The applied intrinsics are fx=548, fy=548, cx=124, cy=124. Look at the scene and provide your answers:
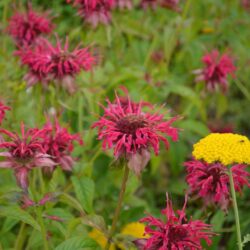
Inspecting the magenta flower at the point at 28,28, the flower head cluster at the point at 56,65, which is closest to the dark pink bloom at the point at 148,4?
the magenta flower at the point at 28,28

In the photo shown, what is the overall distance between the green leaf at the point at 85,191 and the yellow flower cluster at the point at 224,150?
0.33 meters

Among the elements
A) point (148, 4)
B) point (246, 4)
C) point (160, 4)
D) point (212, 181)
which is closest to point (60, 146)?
point (212, 181)

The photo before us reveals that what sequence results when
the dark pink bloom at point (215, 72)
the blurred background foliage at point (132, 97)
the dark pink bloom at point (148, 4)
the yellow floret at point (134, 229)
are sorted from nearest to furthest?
the blurred background foliage at point (132, 97) → the yellow floret at point (134, 229) → the dark pink bloom at point (215, 72) → the dark pink bloom at point (148, 4)

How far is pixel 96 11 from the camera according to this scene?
1.87 m

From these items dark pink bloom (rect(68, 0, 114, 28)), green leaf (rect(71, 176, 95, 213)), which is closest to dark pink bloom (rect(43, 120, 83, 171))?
green leaf (rect(71, 176, 95, 213))

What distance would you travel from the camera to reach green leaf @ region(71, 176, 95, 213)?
4.42 ft

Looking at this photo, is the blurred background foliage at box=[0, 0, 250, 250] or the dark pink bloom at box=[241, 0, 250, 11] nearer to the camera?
the blurred background foliage at box=[0, 0, 250, 250]

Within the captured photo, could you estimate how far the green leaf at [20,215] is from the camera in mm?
1191

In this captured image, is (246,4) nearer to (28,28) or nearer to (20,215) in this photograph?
(28,28)

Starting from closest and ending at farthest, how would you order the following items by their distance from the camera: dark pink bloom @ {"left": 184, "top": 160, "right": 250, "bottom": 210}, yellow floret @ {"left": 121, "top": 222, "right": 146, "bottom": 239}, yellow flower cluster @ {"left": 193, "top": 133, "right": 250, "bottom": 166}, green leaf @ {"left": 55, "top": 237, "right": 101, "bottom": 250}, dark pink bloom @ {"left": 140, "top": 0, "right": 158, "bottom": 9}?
yellow flower cluster @ {"left": 193, "top": 133, "right": 250, "bottom": 166}, green leaf @ {"left": 55, "top": 237, "right": 101, "bottom": 250}, dark pink bloom @ {"left": 184, "top": 160, "right": 250, "bottom": 210}, yellow floret @ {"left": 121, "top": 222, "right": 146, "bottom": 239}, dark pink bloom @ {"left": 140, "top": 0, "right": 158, "bottom": 9}

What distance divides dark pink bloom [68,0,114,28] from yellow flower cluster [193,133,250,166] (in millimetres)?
820

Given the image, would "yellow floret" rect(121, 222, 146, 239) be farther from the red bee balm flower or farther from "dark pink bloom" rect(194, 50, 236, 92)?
"dark pink bloom" rect(194, 50, 236, 92)

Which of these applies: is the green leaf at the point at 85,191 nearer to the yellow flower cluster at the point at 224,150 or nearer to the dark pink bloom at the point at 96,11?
the yellow flower cluster at the point at 224,150

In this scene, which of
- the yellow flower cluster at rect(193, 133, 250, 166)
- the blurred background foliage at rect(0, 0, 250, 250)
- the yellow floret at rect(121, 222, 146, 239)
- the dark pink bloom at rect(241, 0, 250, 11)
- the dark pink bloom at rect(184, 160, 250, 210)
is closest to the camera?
the yellow flower cluster at rect(193, 133, 250, 166)
